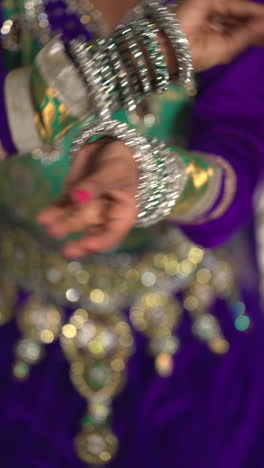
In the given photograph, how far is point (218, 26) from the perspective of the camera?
0.29m

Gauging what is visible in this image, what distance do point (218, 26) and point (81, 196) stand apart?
14cm

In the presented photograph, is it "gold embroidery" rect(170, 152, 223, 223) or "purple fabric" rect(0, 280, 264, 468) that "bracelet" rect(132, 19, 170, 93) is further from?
"purple fabric" rect(0, 280, 264, 468)

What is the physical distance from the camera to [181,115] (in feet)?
1.44

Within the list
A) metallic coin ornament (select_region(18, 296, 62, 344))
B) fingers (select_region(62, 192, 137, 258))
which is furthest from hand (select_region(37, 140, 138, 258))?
metallic coin ornament (select_region(18, 296, 62, 344))

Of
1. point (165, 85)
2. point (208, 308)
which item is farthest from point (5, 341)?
point (165, 85)

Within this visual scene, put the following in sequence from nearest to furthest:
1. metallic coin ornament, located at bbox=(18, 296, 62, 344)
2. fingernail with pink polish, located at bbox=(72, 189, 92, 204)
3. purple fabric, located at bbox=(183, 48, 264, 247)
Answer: fingernail with pink polish, located at bbox=(72, 189, 92, 204), purple fabric, located at bbox=(183, 48, 264, 247), metallic coin ornament, located at bbox=(18, 296, 62, 344)

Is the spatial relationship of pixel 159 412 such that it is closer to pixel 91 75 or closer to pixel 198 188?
pixel 198 188

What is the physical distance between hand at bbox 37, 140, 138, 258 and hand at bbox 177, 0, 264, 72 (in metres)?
0.08

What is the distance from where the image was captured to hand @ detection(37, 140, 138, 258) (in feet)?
0.80

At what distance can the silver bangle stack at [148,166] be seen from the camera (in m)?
0.27

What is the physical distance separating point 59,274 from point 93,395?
13 cm

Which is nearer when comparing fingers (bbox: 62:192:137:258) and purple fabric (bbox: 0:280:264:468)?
fingers (bbox: 62:192:137:258)

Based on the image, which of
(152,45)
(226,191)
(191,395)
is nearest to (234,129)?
(226,191)

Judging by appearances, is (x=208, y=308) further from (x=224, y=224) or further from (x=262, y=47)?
(x=262, y=47)
